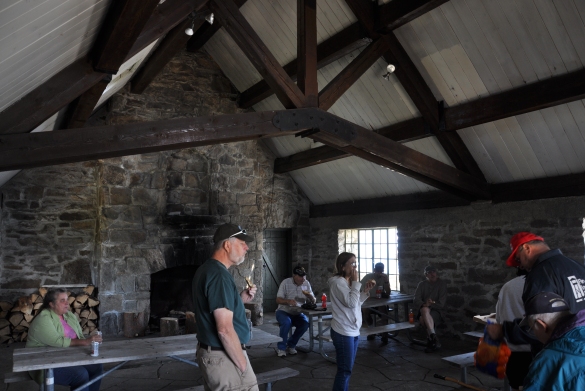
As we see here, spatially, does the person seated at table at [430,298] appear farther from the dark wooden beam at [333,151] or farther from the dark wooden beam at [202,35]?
the dark wooden beam at [202,35]

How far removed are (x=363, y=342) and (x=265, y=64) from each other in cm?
446

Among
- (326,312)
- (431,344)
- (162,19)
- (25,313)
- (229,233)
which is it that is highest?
(162,19)

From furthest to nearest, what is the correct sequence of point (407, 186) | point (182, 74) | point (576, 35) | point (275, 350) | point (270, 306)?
point (270, 306) → point (182, 74) → point (407, 186) → point (275, 350) → point (576, 35)

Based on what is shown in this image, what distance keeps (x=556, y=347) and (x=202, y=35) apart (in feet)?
24.7

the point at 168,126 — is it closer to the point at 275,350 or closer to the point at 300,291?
the point at 300,291

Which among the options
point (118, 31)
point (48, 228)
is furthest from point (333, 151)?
point (48, 228)

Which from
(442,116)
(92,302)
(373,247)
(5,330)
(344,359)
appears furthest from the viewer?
(373,247)

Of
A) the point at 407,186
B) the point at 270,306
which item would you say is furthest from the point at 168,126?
the point at 270,306

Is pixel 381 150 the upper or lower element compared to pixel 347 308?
upper

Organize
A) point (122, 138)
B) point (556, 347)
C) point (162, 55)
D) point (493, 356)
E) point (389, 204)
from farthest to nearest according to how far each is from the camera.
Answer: point (389, 204), point (162, 55), point (122, 138), point (493, 356), point (556, 347)

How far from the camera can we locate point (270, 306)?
10102 millimetres

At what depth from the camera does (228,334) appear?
261 cm

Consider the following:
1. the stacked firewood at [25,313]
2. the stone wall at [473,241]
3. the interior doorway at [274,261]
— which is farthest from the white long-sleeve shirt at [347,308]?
the interior doorway at [274,261]

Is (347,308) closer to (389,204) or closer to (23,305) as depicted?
(389,204)
